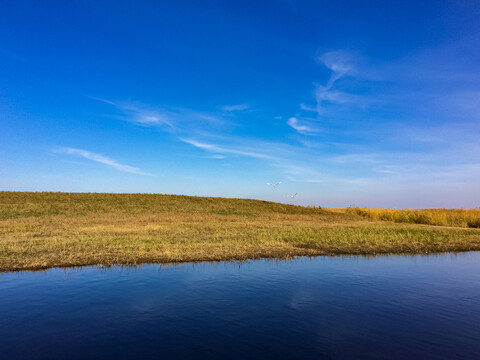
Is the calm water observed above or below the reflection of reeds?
below

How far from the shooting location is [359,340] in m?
9.26

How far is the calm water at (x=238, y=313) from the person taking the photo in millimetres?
8719

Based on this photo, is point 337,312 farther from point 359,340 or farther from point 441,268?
point 441,268

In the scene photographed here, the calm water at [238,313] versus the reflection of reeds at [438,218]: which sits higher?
the reflection of reeds at [438,218]

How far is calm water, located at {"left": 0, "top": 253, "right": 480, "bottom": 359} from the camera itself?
8.72 meters

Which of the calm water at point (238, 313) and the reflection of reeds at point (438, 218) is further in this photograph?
the reflection of reeds at point (438, 218)

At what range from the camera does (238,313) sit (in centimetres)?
1127

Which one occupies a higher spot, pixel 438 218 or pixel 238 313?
pixel 438 218

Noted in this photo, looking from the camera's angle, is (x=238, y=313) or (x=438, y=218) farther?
(x=438, y=218)

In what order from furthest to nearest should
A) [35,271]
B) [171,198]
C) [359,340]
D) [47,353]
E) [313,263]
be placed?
[171,198], [313,263], [35,271], [359,340], [47,353]

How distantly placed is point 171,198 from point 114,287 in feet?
188

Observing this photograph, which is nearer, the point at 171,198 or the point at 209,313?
the point at 209,313

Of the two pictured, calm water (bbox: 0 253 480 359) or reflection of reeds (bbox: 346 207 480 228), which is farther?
reflection of reeds (bbox: 346 207 480 228)

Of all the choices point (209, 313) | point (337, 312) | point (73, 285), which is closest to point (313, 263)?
point (337, 312)
